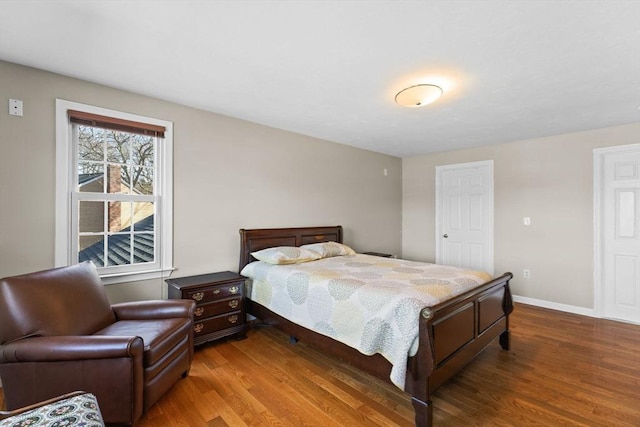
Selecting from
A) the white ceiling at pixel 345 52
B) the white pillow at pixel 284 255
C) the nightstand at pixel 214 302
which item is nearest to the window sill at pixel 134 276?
the nightstand at pixel 214 302

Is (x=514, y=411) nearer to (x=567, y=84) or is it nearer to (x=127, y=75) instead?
(x=567, y=84)

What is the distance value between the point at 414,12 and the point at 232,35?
108cm

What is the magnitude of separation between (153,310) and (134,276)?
66 cm

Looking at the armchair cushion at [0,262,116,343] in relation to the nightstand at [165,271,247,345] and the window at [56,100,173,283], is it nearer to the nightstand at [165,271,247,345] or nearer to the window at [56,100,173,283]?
the window at [56,100,173,283]

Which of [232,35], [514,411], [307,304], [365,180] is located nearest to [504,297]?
[514,411]

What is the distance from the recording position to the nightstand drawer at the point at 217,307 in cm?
271

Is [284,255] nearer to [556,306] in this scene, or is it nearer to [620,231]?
[556,306]

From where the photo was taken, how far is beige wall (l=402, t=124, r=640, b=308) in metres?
3.75

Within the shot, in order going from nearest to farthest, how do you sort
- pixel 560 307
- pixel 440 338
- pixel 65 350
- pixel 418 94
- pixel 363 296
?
→ 1. pixel 65 350
2. pixel 440 338
3. pixel 363 296
4. pixel 418 94
5. pixel 560 307

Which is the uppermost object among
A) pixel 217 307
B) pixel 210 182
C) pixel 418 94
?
pixel 418 94

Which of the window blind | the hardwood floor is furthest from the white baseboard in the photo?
the window blind

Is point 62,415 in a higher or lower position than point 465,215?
lower

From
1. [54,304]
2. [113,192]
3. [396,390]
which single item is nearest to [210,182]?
[113,192]

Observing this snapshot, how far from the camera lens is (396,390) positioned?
2158 mm
